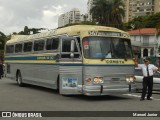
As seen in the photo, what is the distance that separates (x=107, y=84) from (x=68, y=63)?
187 cm

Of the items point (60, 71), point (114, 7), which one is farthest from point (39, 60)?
point (114, 7)

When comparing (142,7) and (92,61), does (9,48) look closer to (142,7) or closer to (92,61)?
(92,61)

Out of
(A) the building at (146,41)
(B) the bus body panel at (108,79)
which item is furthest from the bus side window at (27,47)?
(A) the building at (146,41)

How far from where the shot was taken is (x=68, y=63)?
54.4ft

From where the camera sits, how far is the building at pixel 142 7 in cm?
15688

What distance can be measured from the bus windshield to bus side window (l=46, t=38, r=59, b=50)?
2534mm

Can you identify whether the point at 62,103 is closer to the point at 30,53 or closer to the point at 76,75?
the point at 76,75

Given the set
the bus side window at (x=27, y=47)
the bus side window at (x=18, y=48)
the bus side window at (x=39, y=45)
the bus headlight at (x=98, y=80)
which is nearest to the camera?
the bus headlight at (x=98, y=80)

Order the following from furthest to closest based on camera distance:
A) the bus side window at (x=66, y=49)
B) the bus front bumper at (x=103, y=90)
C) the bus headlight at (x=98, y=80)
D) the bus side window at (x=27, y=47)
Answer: the bus side window at (x=27, y=47) → the bus side window at (x=66, y=49) → the bus headlight at (x=98, y=80) → the bus front bumper at (x=103, y=90)

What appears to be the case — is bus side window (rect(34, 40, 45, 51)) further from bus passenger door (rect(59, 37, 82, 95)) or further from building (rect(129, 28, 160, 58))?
building (rect(129, 28, 160, 58))

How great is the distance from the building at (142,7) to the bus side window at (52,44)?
139 metres

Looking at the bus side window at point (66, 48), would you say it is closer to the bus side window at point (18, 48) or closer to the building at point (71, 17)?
the bus side window at point (18, 48)

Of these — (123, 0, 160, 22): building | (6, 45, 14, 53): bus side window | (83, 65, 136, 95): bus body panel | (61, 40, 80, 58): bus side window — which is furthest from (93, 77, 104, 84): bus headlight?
(123, 0, 160, 22): building

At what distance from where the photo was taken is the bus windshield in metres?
15.9
